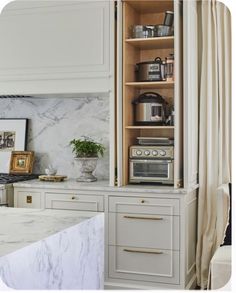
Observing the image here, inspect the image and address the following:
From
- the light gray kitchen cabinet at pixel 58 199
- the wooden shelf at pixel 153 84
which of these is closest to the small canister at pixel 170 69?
the wooden shelf at pixel 153 84

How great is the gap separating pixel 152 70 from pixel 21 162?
61.3 inches

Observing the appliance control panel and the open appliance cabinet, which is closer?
the open appliance cabinet

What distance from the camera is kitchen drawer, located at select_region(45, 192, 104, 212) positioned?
12.8 ft

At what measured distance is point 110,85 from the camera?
3.93 metres

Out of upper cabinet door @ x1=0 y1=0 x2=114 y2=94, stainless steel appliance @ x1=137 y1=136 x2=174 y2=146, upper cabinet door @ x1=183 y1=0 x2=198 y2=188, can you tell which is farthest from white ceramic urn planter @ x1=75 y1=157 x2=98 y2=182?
upper cabinet door @ x1=183 y1=0 x2=198 y2=188

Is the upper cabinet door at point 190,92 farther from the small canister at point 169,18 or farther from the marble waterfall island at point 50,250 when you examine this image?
the marble waterfall island at point 50,250

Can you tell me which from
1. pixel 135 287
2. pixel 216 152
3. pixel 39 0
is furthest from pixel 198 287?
pixel 39 0

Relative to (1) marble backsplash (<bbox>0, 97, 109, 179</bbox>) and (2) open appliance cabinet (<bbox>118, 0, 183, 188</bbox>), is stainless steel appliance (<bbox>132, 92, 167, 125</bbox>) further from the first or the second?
(1) marble backsplash (<bbox>0, 97, 109, 179</bbox>)

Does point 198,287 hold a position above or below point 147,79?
below

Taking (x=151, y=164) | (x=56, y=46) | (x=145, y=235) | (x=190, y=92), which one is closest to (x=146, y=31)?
(x=190, y=92)

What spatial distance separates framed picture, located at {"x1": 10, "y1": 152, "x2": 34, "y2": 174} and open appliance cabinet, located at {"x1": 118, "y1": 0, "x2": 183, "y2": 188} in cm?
106

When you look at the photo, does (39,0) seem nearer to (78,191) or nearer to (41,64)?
(41,64)

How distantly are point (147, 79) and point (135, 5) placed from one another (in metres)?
0.62

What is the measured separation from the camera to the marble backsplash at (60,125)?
4.47 metres
